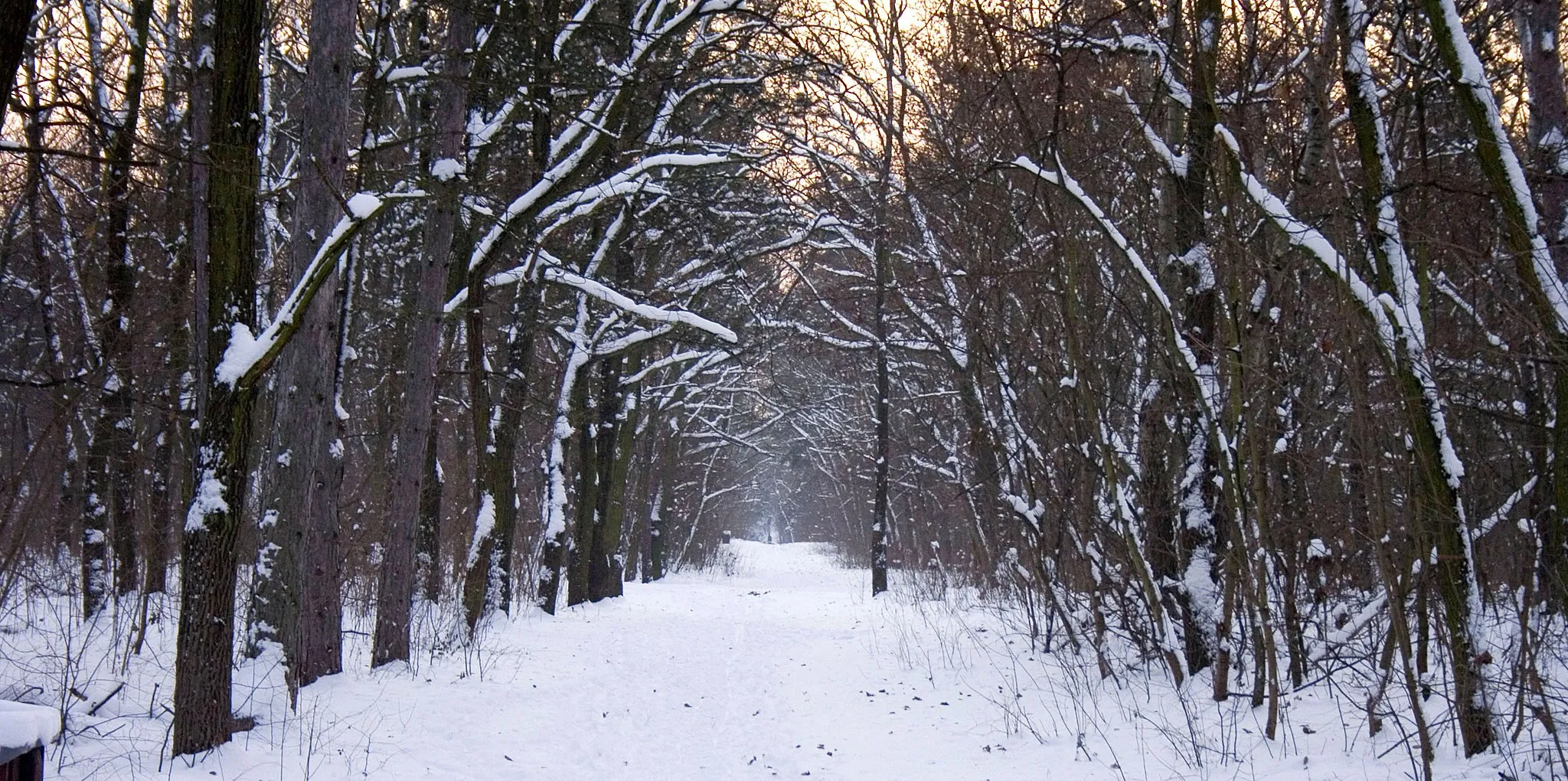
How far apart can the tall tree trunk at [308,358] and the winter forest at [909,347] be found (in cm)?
3

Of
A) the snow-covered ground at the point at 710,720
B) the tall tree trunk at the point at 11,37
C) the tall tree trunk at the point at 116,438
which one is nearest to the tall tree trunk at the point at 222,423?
the snow-covered ground at the point at 710,720

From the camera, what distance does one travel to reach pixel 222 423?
16.1 feet

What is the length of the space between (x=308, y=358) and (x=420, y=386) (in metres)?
2.16

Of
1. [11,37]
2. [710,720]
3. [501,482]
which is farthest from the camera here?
[501,482]

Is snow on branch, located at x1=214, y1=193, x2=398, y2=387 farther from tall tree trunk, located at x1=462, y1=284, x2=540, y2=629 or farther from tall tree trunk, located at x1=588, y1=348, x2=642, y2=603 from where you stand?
tall tree trunk, located at x1=588, y1=348, x2=642, y2=603

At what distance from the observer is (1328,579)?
6.36m

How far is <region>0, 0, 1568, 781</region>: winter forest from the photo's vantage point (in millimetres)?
4770

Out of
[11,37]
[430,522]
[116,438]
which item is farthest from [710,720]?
[116,438]

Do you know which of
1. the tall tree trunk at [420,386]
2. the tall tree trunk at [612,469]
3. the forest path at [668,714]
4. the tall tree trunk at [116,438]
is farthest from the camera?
the tall tree trunk at [612,469]

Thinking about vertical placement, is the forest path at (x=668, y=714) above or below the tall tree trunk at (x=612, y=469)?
below

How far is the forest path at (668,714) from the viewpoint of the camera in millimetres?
5762

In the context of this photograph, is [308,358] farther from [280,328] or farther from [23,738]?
[23,738]

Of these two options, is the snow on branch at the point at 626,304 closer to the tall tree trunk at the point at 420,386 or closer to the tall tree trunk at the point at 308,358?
the tall tree trunk at the point at 420,386

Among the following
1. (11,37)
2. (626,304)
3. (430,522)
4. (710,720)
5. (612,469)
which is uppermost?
(626,304)
